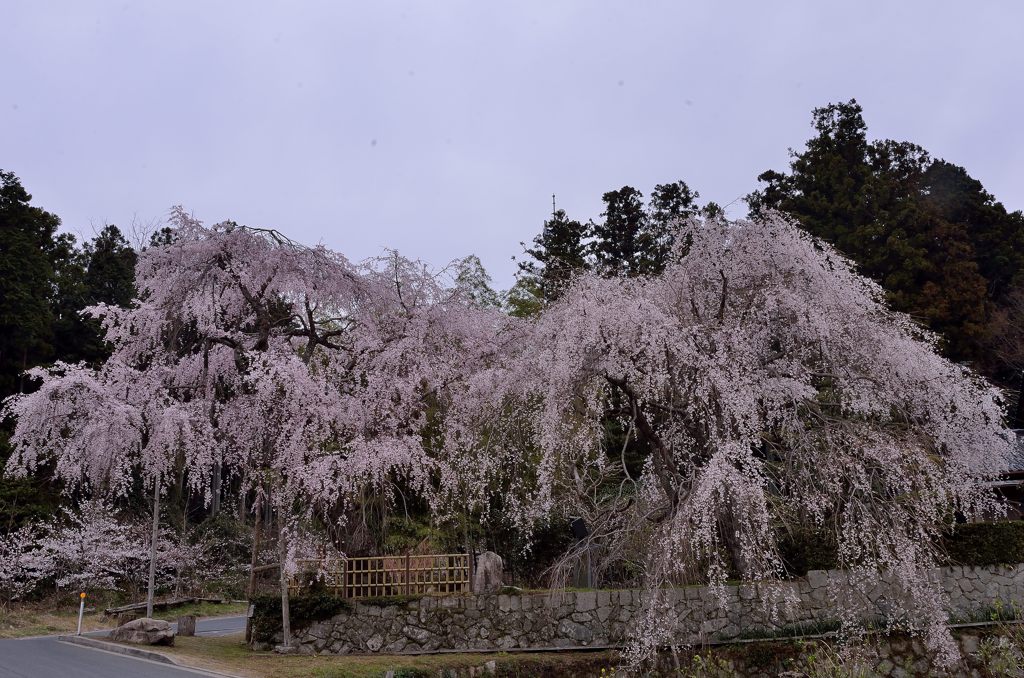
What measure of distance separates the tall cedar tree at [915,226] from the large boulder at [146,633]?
74.3ft

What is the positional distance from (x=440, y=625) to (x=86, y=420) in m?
7.87

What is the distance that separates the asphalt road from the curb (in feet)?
0.49

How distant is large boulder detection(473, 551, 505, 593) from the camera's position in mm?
14789

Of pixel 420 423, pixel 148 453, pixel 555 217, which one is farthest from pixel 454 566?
pixel 555 217

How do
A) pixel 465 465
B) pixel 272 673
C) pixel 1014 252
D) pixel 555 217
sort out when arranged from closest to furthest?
pixel 272 673, pixel 465 465, pixel 1014 252, pixel 555 217

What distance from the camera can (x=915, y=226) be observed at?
30688 mm

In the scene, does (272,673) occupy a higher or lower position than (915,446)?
lower

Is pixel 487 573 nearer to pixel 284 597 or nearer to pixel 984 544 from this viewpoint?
pixel 284 597

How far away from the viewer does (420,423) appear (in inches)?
624

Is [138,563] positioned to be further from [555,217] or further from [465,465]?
→ [555,217]

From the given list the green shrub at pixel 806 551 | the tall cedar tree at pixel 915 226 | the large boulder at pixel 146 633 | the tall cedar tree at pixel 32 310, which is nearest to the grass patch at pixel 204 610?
the tall cedar tree at pixel 32 310

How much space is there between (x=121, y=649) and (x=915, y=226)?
2928cm

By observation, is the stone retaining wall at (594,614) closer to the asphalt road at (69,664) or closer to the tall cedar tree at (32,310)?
the asphalt road at (69,664)

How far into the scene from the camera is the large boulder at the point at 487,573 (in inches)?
582
